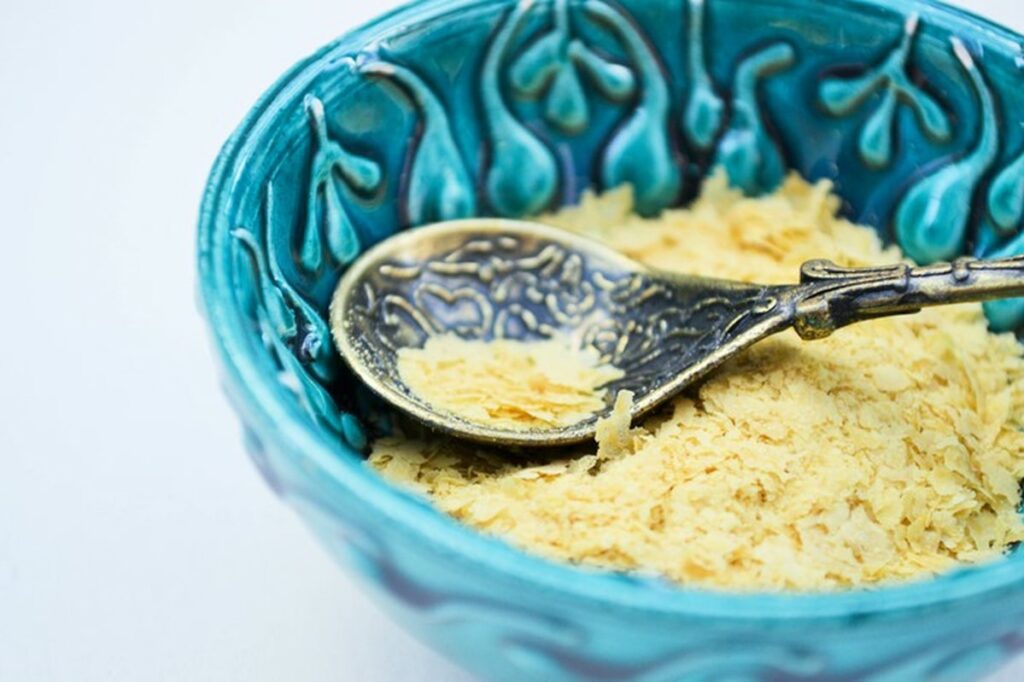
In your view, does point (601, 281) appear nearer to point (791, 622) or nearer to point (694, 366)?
point (694, 366)

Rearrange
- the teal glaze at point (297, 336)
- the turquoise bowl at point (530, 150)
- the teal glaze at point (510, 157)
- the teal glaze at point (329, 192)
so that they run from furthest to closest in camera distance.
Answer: the teal glaze at point (510, 157)
the teal glaze at point (329, 192)
the teal glaze at point (297, 336)
the turquoise bowl at point (530, 150)

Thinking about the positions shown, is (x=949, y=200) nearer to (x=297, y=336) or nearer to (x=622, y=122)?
(x=622, y=122)

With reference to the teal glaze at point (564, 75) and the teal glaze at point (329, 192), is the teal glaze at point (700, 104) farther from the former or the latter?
the teal glaze at point (329, 192)

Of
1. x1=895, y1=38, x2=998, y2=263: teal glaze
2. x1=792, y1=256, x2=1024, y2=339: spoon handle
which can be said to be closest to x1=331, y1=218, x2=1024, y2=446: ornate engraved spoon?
x1=792, y1=256, x2=1024, y2=339: spoon handle

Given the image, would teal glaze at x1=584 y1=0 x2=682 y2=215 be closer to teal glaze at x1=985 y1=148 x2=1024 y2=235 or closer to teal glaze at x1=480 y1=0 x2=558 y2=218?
teal glaze at x1=480 y1=0 x2=558 y2=218

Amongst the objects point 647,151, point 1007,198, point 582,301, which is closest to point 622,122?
point 647,151

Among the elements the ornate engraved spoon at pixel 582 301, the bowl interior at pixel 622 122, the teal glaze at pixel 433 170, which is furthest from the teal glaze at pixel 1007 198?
the teal glaze at pixel 433 170

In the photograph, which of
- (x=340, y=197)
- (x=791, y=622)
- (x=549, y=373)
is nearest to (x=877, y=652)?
(x=791, y=622)
